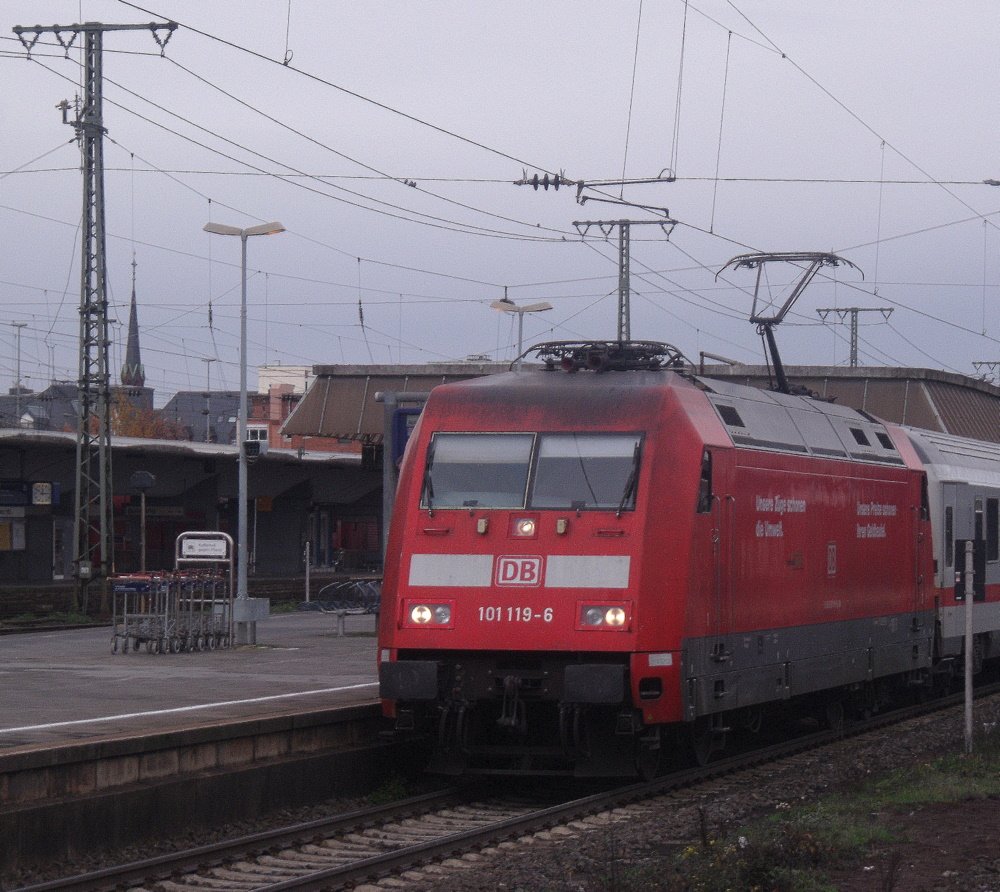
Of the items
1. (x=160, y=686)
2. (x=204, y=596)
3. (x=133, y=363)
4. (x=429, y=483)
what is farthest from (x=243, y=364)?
(x=133, y=363)

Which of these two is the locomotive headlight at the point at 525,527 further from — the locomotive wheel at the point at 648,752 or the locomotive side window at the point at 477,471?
the locomotive wheel at the point at 648,752

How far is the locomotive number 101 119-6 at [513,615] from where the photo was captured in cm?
1238

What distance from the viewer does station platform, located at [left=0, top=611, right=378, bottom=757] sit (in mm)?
12695

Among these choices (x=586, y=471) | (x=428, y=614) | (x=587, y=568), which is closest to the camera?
(x=587, y=568)

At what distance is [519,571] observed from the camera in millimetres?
12570

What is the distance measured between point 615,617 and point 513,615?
810 mm

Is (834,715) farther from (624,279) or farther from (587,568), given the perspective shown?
(624,279)

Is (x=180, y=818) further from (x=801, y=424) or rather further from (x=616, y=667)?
(x=801, y=424)

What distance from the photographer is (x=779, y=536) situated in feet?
47.8

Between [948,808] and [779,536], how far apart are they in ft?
12.3

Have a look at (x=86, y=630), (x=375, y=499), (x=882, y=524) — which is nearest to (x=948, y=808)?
(x=882, y=524)

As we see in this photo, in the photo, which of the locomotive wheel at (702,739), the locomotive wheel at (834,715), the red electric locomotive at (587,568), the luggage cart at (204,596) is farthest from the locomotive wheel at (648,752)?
the luggage cart at (204,596)

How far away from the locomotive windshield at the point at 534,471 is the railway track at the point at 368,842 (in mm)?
2414

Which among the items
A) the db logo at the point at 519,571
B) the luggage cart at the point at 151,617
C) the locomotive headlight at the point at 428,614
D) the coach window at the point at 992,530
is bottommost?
the luggage cart at the point at 151,617
